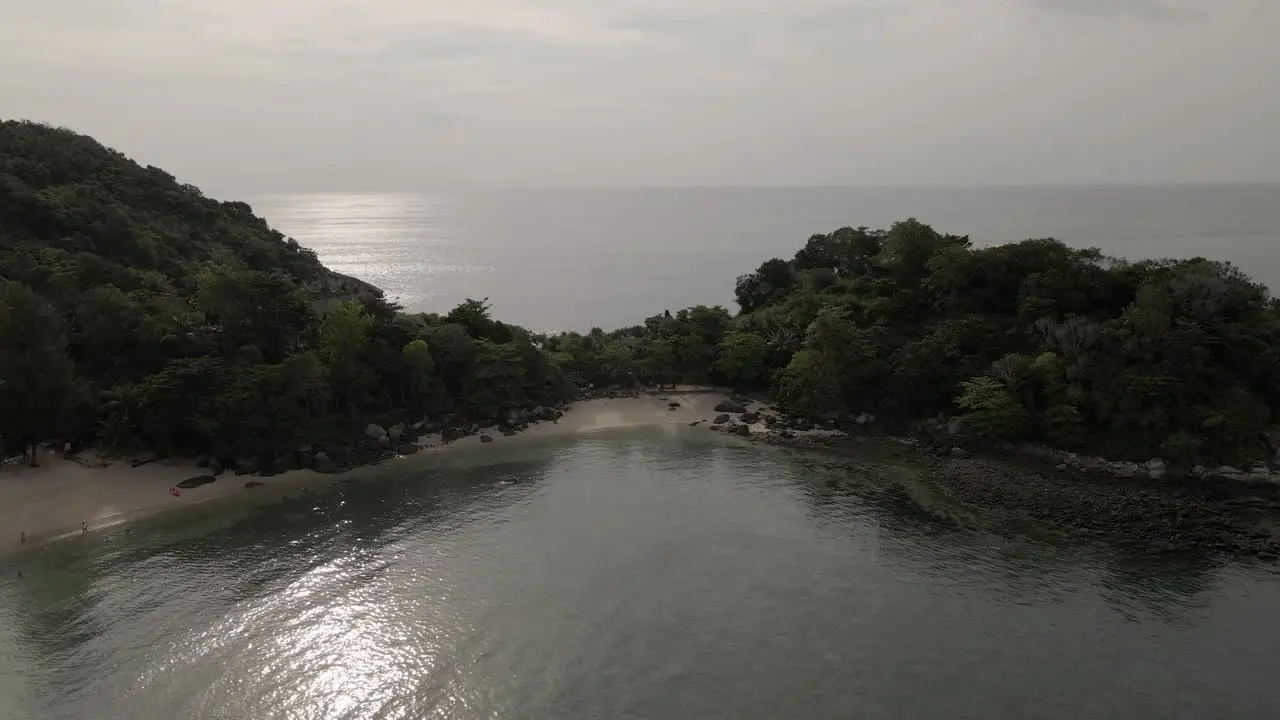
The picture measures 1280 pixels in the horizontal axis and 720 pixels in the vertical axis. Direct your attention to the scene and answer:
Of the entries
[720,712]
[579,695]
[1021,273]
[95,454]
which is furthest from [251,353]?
[1021,273]

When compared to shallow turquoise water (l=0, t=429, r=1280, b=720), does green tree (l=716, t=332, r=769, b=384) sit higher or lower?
higher

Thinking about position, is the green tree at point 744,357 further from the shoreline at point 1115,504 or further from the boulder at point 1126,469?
the boulder at point 1126,469

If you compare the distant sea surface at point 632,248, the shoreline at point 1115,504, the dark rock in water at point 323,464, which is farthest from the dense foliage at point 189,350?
the distant sea surface at point 632,248

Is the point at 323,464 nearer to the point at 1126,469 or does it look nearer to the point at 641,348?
the point at 641,348

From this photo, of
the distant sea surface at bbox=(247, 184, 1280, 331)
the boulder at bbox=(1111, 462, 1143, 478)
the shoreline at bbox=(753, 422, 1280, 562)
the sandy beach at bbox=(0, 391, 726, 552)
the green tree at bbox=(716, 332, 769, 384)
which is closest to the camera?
the shoreline at bbox=(753, 422, 1280, 562)

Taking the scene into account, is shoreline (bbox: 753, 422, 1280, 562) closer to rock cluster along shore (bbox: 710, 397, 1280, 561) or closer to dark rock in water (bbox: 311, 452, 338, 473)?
rock cluster along shore (bbox: 710, 397, 1280, 561)

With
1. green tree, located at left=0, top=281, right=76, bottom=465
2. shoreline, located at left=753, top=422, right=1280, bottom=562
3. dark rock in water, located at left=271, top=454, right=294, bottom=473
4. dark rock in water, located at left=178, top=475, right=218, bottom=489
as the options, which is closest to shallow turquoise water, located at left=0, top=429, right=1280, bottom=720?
shoreline, located at left=753, top=422, right=1280, bottom=562
